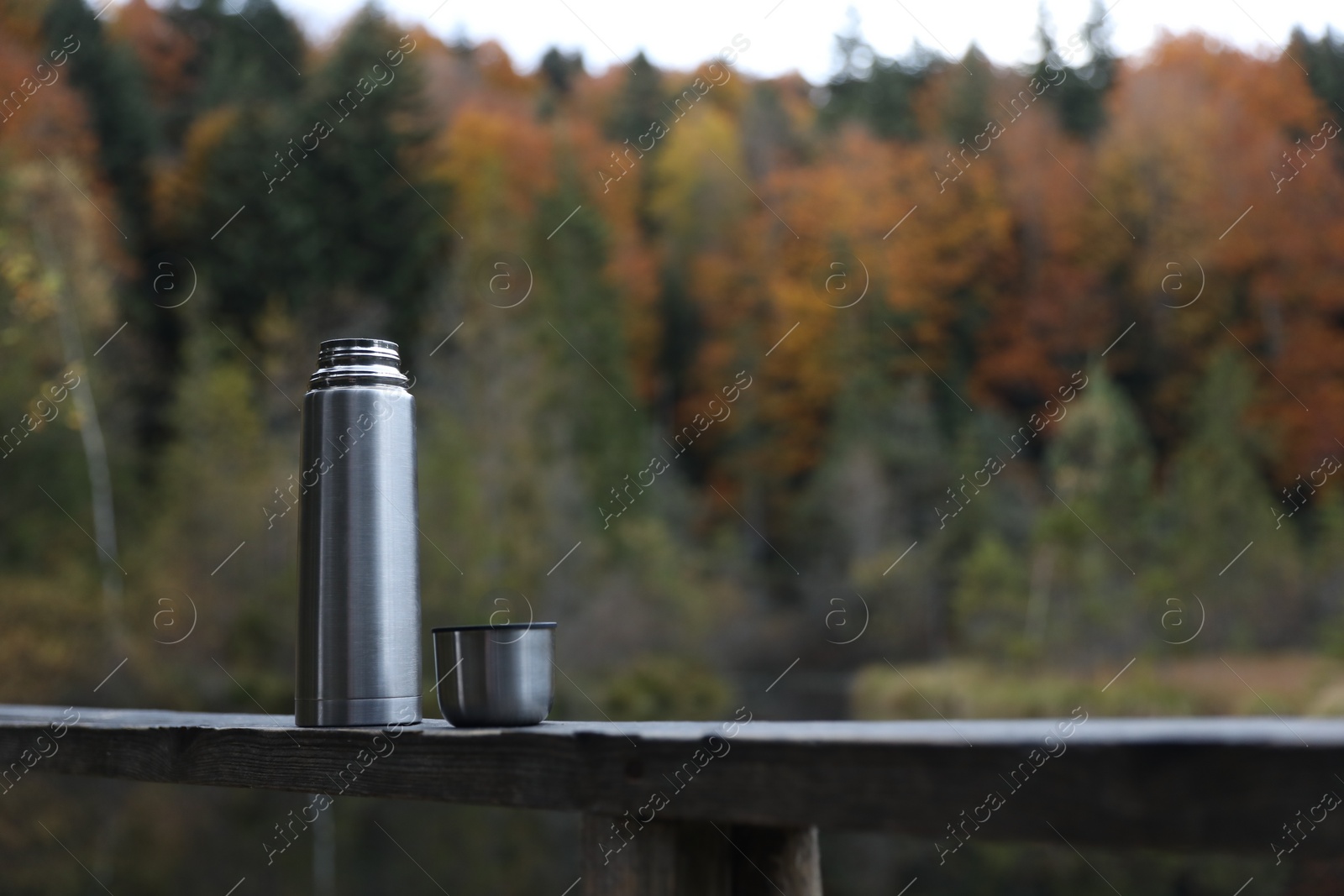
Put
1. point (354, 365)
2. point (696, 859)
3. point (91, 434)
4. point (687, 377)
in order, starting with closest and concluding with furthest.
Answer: point (696, 859) < point (354, 365) < point (91, 434) < point (687, 377)

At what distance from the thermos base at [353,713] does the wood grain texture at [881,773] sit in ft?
0.19

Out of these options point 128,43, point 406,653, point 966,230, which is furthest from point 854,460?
point 406,653

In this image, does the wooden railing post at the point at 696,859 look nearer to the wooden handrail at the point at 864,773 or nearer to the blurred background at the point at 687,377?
the wooden handrail at the point at 864,773

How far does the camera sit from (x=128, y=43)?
76.0 feet

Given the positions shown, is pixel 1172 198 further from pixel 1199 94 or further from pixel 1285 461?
pixel 1285 461

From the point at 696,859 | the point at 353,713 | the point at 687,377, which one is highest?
the point at 687,377

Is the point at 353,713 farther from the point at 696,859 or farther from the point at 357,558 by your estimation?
the point at 696,859

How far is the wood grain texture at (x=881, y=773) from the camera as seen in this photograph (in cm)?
75

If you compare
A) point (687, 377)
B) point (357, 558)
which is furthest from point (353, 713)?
point (687, 377)

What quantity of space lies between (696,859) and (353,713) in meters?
0.49

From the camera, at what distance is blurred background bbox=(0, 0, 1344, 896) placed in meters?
14.6

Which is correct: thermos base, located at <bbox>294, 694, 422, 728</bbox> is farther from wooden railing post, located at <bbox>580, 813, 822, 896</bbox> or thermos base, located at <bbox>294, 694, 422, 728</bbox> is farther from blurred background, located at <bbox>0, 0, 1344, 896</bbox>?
blurred background, located at <bbox>0, 0, 1344, 896</bbox>

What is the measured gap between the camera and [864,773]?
0.88 meters

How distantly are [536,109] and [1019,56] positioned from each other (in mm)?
10766
